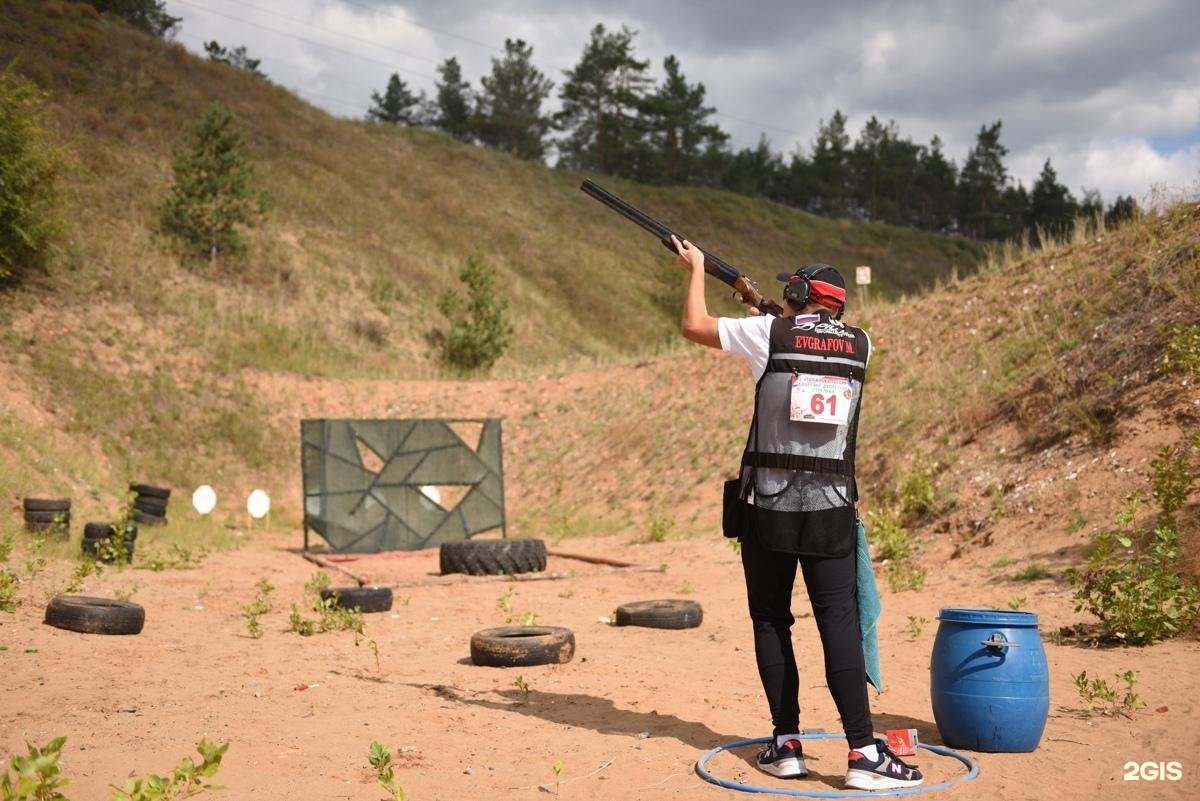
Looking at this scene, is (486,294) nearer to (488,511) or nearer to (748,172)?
(488,511)

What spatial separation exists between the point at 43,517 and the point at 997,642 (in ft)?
43.9

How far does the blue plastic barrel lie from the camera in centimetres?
528

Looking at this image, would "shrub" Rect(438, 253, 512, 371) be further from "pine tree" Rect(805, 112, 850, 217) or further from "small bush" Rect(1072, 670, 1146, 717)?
"pine tree" Rect(805, 112, 850, 217)

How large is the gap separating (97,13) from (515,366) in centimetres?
3075

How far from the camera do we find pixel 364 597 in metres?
10.8

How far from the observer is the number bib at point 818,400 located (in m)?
4.92

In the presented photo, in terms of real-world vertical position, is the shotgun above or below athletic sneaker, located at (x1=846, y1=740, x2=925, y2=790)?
above

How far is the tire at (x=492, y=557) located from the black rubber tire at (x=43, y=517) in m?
5.22


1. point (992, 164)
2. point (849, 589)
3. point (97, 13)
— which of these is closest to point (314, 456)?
point (849, 589)

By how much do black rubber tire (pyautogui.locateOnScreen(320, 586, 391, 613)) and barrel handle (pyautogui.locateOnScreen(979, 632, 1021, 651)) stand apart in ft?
22.5

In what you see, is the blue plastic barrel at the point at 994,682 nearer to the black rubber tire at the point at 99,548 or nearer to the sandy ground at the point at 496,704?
the sandy ground at the point at 496,704

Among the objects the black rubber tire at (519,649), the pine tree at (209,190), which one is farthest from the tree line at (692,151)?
the black rubber tire at (519,649)

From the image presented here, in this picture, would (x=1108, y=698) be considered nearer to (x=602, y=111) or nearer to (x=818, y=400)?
(x=818, y=400)

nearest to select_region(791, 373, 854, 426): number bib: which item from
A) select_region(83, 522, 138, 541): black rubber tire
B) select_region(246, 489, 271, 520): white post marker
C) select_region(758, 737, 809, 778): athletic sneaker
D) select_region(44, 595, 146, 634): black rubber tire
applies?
select_region(758, 737, 809, 778): athletic sneaker
